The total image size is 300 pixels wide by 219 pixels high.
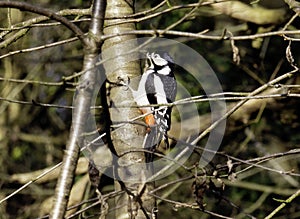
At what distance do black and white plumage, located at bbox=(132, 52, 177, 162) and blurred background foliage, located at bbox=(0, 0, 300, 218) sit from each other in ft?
4.82

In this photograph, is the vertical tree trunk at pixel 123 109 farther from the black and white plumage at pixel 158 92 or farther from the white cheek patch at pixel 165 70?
the white cheek patch at pixel 165 70

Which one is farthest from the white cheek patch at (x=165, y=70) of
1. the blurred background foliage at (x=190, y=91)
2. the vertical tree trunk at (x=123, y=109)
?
the blurred background foliage at (x=190, y=91)

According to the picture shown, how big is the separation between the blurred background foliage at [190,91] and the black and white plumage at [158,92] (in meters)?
1.47

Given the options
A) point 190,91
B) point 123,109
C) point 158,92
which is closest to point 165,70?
point 158,92

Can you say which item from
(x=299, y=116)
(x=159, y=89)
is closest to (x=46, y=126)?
(x=299, y=116)

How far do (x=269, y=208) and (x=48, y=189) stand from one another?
1.73 m

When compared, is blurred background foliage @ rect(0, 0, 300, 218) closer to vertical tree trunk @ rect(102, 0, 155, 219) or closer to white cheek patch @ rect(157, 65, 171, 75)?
white cheek patch @ rect(157, 65, 171, 75)

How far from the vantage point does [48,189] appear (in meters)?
5.09

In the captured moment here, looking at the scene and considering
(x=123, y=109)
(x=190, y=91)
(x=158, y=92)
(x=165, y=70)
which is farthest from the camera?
(x=190, y=91)

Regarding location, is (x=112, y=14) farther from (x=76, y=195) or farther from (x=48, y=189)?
(x=48, y=189)

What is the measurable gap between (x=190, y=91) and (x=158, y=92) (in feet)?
5.96

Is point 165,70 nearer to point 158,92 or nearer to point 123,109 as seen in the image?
point 158,92

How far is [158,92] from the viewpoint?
3002 mm

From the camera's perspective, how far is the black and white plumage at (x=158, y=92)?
8.46 feet
